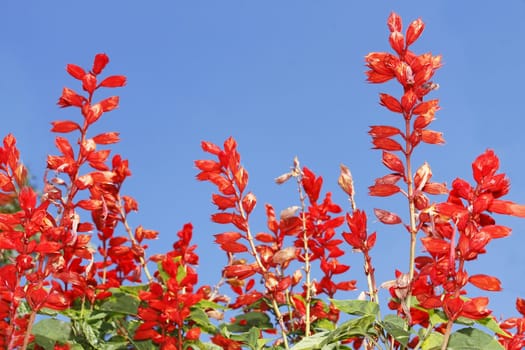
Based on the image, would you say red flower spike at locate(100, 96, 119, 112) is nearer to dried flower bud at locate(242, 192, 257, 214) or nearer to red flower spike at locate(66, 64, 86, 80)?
red flower spike at locate(66, 64, 86, 80)

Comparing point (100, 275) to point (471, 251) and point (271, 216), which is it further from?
point (471, 251)

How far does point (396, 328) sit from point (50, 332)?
5.77 feet

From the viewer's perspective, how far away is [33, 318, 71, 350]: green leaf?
361cm

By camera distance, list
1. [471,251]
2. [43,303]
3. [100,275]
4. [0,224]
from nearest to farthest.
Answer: [471,251] → [43,303] → [0,224] → [100,275]

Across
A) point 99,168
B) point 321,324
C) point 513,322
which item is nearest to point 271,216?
point 321,324

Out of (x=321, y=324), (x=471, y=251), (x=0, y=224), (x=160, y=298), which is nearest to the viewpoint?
(x=471, y=251)

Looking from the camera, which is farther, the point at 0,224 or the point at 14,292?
the point at 0,224

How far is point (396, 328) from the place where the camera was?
2.72 m

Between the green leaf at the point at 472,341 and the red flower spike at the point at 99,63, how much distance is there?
1.90m

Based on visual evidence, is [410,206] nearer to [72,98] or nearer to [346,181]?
[346,181]

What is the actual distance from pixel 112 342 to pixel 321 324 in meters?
1.03

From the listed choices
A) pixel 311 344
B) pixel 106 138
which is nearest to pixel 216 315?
pixel 106 138

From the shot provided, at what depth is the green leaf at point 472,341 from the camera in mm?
2838

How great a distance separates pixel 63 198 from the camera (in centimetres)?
315
